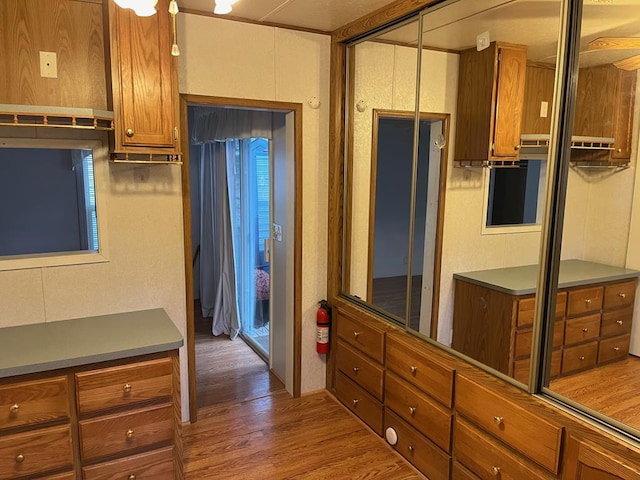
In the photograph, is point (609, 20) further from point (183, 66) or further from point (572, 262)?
point (183, 66)

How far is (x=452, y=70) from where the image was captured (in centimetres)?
233

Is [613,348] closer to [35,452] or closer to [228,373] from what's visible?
[35,452]

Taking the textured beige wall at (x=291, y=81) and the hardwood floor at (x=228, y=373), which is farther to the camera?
the hardwood floor at (x=228, y=373)

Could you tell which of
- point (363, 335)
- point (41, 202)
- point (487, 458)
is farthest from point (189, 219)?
point (41, 202)

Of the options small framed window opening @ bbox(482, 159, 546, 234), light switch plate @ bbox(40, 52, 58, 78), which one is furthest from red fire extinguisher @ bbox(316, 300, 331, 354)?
light switch plate @ bbox(40, 52, 58, 78)

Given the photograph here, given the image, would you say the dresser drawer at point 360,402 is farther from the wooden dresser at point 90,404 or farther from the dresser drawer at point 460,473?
the wooden dresser at point 90,404

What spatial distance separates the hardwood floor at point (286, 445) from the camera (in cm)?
258

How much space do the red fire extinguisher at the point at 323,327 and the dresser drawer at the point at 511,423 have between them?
1.25m

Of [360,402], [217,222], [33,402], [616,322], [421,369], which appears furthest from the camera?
[217,222]

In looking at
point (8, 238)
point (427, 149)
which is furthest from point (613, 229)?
point (8, 238)

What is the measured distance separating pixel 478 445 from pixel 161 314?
179 cm

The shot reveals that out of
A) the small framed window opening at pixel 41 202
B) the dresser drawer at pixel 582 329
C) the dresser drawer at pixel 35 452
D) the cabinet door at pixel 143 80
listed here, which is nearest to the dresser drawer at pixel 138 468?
the dresser drawer at pixel 35 452

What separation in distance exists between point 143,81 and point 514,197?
6.00ft

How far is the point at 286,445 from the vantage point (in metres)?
2.83
